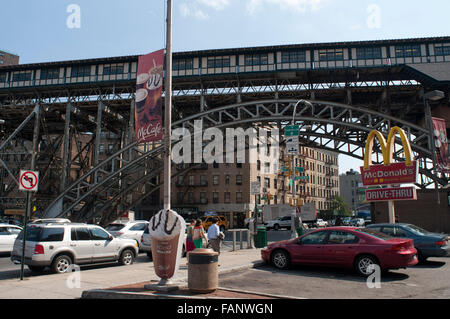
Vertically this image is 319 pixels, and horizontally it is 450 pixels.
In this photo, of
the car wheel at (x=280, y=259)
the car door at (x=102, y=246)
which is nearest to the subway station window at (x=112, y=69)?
the car door at (x=102, y=246)

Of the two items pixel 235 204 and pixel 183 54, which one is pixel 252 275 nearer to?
pixel 183 54

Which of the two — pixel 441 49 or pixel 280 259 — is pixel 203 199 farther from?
pixel 280 259

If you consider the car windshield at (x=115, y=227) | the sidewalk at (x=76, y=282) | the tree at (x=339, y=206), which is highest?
the tree at (x=339, y=206)

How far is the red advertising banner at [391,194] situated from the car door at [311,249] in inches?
270

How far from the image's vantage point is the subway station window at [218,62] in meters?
35.5

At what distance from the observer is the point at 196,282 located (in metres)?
7.93

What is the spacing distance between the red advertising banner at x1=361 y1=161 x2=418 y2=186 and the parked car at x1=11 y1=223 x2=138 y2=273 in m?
12.2

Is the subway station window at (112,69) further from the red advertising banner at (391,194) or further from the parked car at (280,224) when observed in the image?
the red advertising banner at (391,194)

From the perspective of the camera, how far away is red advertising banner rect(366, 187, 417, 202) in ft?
54.2

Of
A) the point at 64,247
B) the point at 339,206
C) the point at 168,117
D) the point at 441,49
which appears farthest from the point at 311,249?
the point at 339,206

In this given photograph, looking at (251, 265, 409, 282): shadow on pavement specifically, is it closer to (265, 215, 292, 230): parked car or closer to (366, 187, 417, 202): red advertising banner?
(366, 187, 417, 202): red advertising banner

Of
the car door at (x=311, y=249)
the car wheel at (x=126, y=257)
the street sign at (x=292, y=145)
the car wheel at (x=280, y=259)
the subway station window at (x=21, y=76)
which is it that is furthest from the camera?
the subway station window at (x=21, y=76)

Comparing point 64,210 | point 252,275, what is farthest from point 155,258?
point 64,210

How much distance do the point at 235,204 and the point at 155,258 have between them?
4720cm
